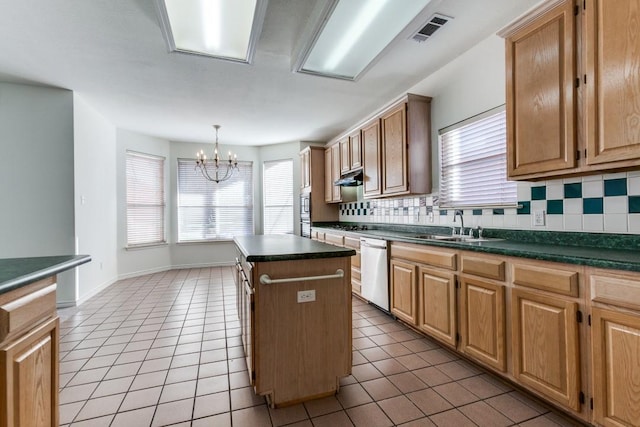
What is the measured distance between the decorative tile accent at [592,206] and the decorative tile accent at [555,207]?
0.13 meters

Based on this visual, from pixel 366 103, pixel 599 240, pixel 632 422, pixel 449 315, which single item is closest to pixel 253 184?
pixel 366 103

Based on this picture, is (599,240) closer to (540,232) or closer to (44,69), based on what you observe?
(540,232)

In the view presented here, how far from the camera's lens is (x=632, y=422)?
4.27 ft

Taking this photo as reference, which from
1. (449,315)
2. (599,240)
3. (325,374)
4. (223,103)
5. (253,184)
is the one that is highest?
(223,103)

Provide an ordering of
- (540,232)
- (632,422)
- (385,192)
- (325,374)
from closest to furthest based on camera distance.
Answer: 1. (632,422)
2. (325,374)
3. (540,232)
4. (385,192)

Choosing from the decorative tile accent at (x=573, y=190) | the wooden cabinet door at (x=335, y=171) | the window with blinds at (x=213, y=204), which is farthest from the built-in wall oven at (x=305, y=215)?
the decorative tile accent at (x=573, y=190)

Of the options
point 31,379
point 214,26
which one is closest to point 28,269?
point 31,379

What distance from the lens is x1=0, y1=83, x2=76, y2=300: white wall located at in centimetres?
346

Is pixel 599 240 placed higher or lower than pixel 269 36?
lower

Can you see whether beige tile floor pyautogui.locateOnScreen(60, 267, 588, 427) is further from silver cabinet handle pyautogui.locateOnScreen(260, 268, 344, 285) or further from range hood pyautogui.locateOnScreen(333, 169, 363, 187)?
range hood pyautogui.locateOnScreen(333, 169, 363, 187)

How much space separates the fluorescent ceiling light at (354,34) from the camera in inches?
78.8

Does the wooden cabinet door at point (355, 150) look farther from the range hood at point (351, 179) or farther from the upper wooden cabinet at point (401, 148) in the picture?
the upper wooden cabinet at point (401, 148)

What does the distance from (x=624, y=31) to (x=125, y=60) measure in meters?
3.82

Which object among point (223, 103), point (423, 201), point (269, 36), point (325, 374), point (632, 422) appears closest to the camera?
point (632, 422)
